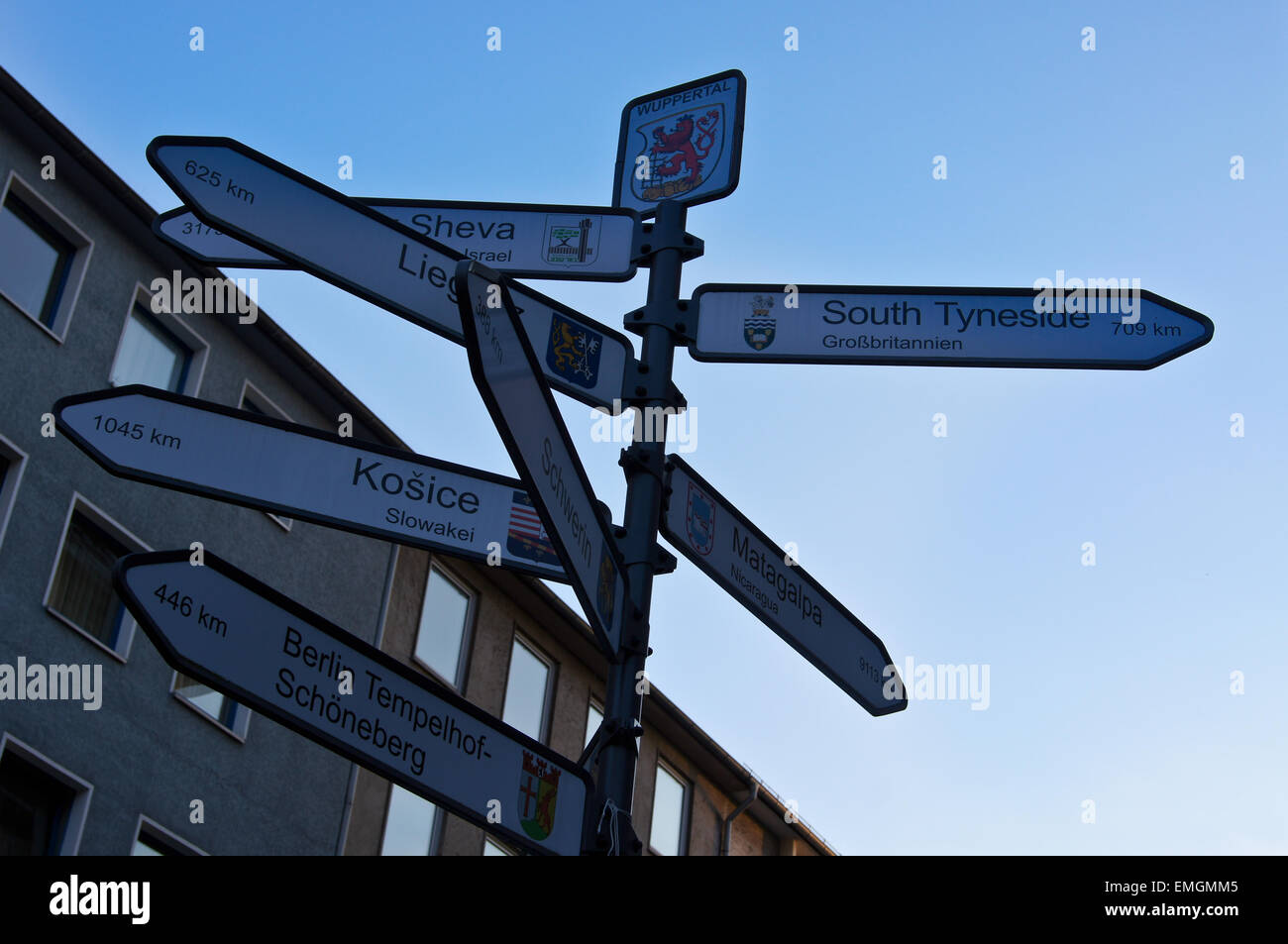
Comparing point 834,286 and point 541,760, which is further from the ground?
point 834,286

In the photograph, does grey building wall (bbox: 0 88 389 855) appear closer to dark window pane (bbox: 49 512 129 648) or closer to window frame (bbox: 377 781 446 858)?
dark window pane (bbox: 49 512 129 648)

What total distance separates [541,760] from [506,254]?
2.06 m

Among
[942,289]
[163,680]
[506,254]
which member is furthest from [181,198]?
[163,680]

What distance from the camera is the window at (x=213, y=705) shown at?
1608 cm

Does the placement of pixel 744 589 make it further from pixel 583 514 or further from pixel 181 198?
pixel 181 198

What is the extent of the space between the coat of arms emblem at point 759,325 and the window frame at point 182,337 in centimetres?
1285

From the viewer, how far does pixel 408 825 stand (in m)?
19.0

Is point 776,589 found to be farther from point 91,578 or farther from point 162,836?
point 91,578

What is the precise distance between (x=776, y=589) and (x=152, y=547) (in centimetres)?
1228

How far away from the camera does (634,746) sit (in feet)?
13.4

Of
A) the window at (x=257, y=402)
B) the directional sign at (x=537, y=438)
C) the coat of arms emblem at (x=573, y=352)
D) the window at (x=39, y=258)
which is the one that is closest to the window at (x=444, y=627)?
the window at (x=257, y=402)

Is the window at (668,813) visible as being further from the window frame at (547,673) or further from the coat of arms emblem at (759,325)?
the coat of arms emblem at (759,325)
